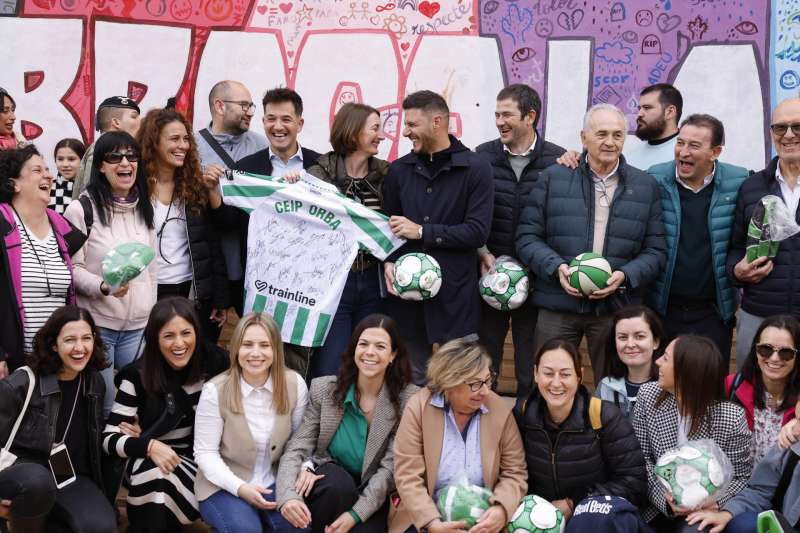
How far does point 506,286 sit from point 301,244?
1311mm

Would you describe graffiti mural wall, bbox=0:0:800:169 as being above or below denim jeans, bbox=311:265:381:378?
above

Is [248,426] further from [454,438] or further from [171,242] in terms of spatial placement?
[171,242]

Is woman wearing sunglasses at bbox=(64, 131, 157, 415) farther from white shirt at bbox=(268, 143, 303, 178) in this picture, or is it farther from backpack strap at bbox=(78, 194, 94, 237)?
white shirt at bbox=(268, 143, 303, 178)

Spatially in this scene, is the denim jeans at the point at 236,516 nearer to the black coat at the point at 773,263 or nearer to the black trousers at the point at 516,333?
the black trousers at the point at 516,333

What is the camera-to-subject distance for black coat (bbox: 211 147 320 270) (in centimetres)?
638

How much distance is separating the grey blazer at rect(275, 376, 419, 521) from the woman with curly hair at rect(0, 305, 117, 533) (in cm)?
95

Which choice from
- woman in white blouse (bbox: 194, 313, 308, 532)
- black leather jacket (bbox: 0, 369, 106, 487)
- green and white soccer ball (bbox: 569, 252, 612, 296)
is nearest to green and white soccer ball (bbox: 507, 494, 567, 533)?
woman in white blouse (bbox: 194, 313, 308, 532)

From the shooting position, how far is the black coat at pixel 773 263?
19.2ft

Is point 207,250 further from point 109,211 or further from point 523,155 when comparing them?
point 523,155

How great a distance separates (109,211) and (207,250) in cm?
65

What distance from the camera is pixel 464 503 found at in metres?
4.93

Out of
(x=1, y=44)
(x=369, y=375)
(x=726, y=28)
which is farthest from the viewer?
(x=1, y=44)

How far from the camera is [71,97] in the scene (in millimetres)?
9969

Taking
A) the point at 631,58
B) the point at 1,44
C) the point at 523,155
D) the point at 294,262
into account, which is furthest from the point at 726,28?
the point at 1,44
